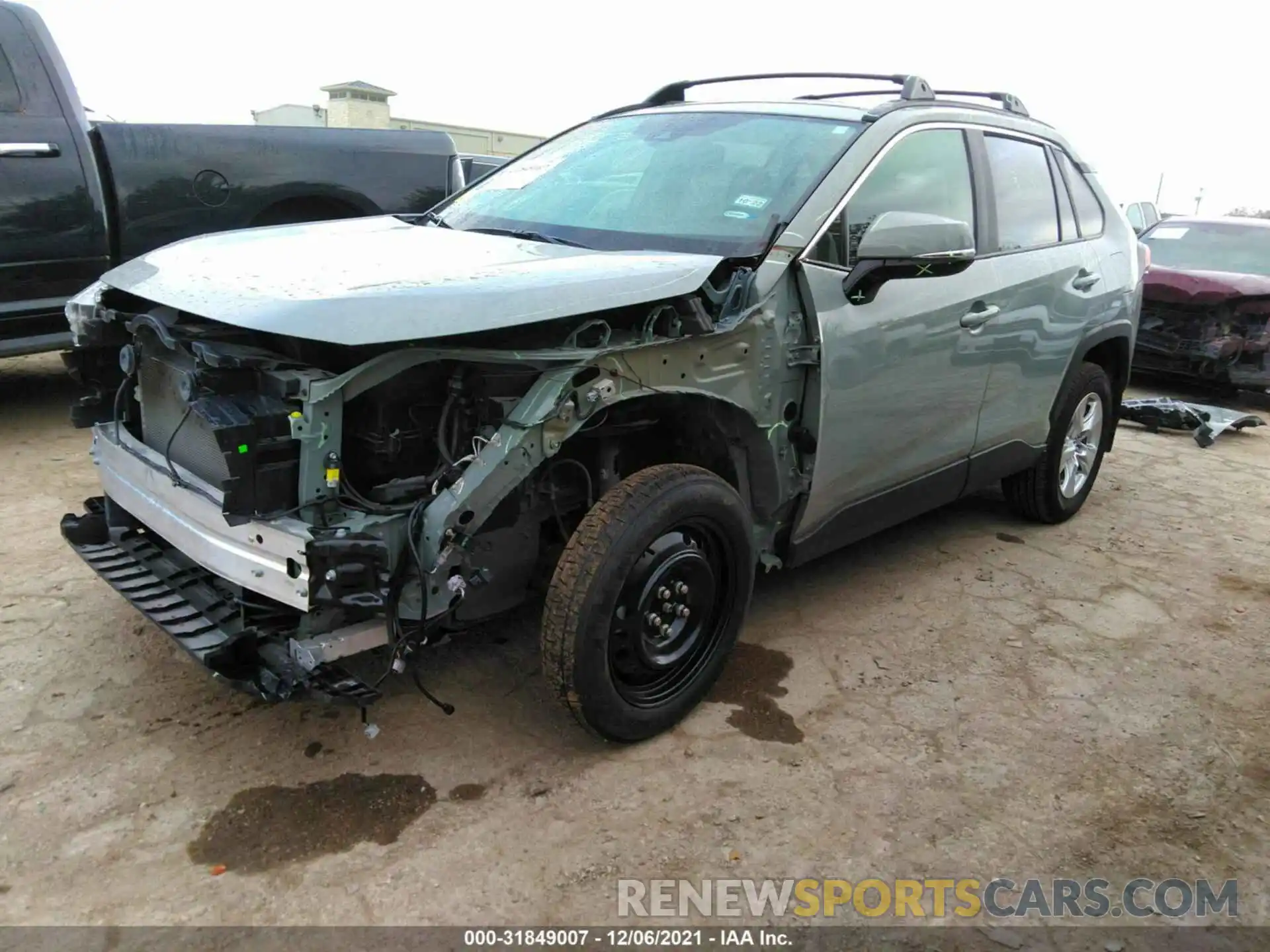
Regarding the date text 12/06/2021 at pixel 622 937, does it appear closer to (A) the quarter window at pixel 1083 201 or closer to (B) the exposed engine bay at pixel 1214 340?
(A) the quarter window at pixel 1083 201

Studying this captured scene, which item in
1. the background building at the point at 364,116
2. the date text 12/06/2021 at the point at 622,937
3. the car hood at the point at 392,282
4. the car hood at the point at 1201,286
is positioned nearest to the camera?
the date text 12/06/2021 at the point at 622,937

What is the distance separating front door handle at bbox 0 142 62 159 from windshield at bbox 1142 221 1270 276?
9140 mm

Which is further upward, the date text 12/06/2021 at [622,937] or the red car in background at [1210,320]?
the red car in background at [1210,320]

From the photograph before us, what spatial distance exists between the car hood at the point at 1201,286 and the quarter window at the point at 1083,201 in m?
4.05

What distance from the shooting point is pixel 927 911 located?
238 cm

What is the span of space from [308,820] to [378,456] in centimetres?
97

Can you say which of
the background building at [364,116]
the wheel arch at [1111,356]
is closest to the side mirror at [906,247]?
the wheel arch at [1111,356]

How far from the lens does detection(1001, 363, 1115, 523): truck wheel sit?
4.76 meters

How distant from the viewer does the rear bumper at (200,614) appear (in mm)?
2428

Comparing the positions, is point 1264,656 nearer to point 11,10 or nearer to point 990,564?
point 990,564

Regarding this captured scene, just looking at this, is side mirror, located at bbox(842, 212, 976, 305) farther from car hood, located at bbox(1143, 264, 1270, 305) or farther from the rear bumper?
car hood, located at bbox(1143, 264, 1270, 305)

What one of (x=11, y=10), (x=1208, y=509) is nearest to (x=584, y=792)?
(x=1208, y=509)

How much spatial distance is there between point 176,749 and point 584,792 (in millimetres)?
1193

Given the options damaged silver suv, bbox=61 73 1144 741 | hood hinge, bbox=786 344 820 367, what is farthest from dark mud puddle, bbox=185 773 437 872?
hood hinge, bbox=786 344 820 367
